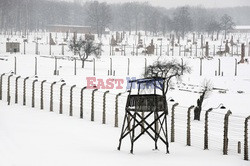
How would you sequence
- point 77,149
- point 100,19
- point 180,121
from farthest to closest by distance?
point 100,19 → point 180,121 → point 77,149

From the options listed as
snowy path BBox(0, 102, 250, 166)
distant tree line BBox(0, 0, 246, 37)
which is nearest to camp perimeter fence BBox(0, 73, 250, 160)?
snowy path BBox(0, 102, 250, 166)

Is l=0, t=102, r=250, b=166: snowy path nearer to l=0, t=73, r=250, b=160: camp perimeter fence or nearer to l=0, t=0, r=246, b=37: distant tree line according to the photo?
l=0, t=73, r=250, b=160: camp perimeter fence

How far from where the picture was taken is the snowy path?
43.2 feet

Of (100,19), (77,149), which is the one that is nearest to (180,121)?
(77,149)

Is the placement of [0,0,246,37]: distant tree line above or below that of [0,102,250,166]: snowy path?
above

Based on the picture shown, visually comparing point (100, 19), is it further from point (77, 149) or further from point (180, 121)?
point (77, 149)

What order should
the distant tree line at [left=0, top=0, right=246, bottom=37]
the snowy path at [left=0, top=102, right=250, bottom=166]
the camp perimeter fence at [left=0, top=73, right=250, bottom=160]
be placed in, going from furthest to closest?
the distant tree line at [left=0, top=0, right=246, bottom=37] → the camp perimeter fence at [left=0, top=73, right=250, bottom=160] → the snowy path at [left=0, top=102, right=250, bottom=166]

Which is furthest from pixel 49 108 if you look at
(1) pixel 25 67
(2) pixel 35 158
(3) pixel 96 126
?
(1) pixel 25 67

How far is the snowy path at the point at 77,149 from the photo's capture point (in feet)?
43.2

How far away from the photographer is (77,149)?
14766 mm

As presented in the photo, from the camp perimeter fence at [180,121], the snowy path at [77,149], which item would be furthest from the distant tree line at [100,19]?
the snowy path at [77,149]

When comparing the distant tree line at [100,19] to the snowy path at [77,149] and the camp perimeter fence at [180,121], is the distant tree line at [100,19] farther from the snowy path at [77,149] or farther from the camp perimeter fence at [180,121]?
the snowy path at [77,149]

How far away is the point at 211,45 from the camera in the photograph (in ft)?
375

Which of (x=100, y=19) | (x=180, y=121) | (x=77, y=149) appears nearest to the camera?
(x=77, y=149)
